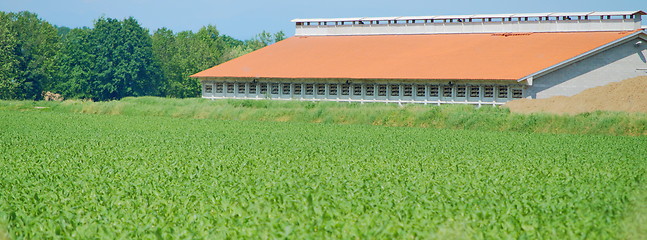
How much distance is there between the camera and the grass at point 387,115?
3150 cm

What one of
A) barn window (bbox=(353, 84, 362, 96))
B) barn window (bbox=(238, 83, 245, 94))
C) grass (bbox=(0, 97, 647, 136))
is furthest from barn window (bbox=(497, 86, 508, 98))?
barn window (bbox=(238, 83, 245, 94))

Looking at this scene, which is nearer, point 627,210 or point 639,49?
point 627,210

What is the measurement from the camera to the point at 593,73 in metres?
40.6

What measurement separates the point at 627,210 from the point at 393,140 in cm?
1527

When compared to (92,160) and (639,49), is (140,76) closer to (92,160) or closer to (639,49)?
(639,49)

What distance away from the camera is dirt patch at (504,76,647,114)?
35750 mm

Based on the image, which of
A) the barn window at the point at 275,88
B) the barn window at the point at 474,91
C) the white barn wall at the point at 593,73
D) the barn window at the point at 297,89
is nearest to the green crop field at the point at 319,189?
the white barn wall at the point at 593,73

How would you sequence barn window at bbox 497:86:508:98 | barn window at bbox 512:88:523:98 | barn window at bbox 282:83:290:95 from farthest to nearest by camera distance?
1. barn window at bbox 282:83:290:95
2. barn window at bbox 497:86:508:98
3. barn window at bbox 512:88:523:98

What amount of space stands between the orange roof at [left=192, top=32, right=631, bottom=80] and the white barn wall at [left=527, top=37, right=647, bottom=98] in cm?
91

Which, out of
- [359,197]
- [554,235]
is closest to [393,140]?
[359,197]

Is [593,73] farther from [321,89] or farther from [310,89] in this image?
[310,89]

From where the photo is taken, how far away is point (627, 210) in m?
11.1

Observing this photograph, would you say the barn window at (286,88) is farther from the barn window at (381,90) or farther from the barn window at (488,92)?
the barn window at (488,92)

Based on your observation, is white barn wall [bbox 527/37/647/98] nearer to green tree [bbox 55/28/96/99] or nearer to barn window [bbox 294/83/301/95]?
barn window [bbox 294/83/301/95]
